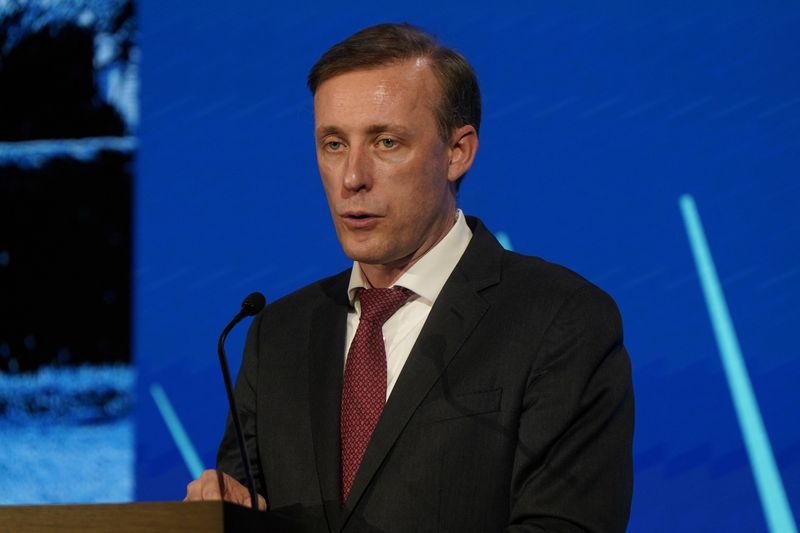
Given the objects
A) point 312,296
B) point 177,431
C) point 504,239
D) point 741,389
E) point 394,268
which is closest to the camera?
point 394,268

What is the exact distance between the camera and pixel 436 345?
1972mm

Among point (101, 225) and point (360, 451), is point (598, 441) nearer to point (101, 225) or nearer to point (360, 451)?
point (360, 451)

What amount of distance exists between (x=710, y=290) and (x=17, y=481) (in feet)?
6.80

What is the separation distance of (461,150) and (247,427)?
706 mm

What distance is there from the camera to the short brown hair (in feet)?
6.88

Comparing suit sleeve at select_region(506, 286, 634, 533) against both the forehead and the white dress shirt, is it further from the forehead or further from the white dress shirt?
the forehead

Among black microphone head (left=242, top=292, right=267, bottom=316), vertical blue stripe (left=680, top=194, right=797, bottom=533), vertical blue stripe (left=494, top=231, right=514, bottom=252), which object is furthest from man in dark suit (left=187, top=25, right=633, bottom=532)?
vertical blue stripe (left=680, top=194, right=797, bottom=533)

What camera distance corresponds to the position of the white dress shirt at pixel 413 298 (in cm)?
206

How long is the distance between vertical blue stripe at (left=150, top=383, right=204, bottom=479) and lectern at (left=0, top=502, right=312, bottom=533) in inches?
61.9

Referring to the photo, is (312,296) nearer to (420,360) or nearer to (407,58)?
(420,360)

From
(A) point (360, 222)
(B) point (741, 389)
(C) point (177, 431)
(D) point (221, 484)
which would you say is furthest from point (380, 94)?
(C) point (177, 431)

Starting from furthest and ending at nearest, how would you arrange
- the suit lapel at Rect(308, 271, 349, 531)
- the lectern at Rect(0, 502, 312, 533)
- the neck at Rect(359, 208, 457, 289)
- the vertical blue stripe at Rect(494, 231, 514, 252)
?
1. the vertical blue stripe at Rect(494, 231, 514, 252)
2. the neck at Rect(359, 208, 457, 289)
3. the suit lapel at Rect(308, 271, 349, 531)
4. the lectern at Rect(0, 502, 312, 533)

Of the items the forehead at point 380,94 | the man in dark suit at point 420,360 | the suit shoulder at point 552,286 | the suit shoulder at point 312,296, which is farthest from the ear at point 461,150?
the suit shoulder at point 312,296

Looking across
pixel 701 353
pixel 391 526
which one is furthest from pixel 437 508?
pixel 701 353
